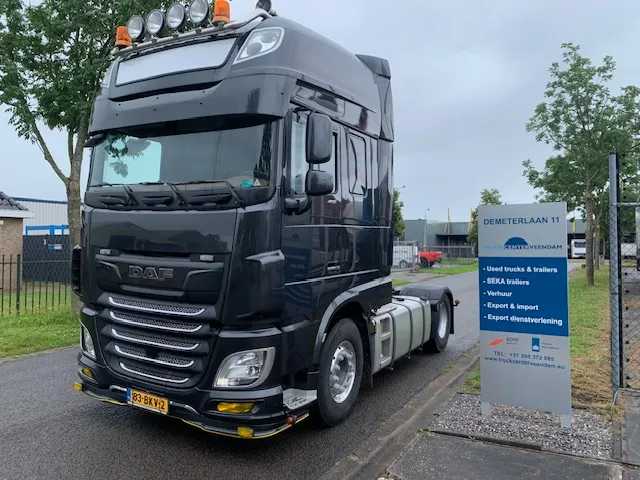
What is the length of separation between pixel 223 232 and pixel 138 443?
2.10 m

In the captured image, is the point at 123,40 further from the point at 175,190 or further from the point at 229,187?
the point at 229,187

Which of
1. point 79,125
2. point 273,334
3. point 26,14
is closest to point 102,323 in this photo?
point 273,334

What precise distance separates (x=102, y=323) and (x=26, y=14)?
24.8 ft

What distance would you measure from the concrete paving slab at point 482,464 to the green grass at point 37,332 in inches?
255

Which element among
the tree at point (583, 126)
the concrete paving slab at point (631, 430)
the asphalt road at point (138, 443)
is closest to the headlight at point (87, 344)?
the asphalt road at point (138, 443)

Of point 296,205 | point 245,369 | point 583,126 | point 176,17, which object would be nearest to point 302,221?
point 296,205

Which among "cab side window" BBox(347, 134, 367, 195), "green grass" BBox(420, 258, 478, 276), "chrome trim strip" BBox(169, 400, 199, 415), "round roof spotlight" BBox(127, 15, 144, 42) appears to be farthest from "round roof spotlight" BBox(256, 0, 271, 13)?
"green grass" BBox(420, 258, 478, 276)

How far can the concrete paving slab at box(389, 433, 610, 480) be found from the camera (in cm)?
384

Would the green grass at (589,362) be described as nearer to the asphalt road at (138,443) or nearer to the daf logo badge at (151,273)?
the asphalt road at (138,443)

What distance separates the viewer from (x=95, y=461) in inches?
163

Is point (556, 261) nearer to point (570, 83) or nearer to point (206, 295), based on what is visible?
point (206, 295)

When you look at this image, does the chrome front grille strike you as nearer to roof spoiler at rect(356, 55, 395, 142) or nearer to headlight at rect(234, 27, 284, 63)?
headlight at rect(234, 27, 284, 63)

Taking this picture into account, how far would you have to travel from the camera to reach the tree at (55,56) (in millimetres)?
9180

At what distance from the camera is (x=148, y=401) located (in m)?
4.18
